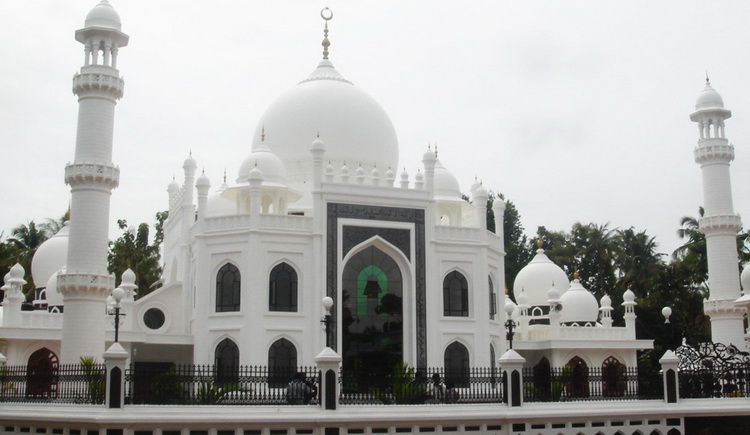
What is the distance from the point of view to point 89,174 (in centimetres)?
2167

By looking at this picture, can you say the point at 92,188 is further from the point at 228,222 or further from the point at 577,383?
the point at 577,383

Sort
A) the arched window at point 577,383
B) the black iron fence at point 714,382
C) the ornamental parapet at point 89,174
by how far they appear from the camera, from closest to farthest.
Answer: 1. the arched window at point 577,383
2. the black iron fence at point 714,382
3. the ornamental parapet at point 89,174

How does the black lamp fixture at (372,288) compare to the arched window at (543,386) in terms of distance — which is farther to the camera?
the black lamp fixture at (372,288)

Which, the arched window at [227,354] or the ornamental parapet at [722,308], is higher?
the ornamental parapet at [722,308]

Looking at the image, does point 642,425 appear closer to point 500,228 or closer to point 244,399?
point 244,399

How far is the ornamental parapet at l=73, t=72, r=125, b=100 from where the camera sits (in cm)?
2211

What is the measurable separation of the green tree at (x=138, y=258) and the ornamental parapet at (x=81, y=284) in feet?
69.2

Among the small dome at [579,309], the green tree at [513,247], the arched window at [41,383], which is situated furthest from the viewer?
the green tree at [513,247]

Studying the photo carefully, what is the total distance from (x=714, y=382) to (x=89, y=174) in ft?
50.0

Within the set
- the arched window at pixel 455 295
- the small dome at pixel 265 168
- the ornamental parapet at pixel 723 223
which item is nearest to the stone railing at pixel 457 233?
the arched window at pixel 455 295

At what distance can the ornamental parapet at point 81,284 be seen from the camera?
69.6 feet

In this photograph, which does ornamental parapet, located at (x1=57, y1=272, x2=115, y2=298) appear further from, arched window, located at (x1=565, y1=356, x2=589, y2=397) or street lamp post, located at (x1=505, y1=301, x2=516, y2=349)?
arched window, located at (x1=565, y1=356, x2=589, y2=397)

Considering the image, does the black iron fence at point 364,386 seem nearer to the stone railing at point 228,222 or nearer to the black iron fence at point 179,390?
the black iron fence at point 179,390

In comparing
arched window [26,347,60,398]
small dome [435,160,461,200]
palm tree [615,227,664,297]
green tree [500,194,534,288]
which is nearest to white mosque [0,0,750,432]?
small dome [435,160,461,200]
